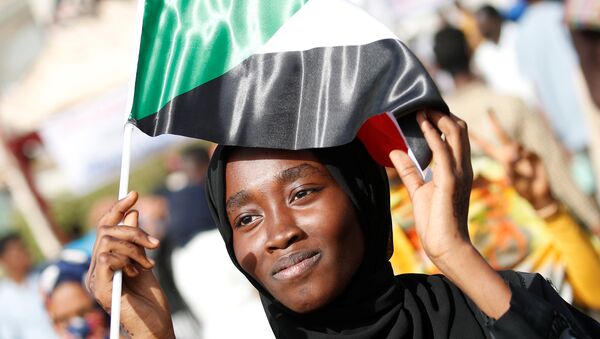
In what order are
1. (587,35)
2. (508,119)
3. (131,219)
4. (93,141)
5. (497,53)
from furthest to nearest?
(93,141), (497,53), (508,119), (587,35), (131,219)

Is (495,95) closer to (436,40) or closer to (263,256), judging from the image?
(436,40)

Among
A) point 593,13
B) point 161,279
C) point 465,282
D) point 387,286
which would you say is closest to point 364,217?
point 387,286

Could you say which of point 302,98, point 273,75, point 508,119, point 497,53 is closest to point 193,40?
point 273,75

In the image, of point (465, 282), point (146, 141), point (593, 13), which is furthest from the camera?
point (146, 141)

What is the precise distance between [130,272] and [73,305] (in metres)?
2.25

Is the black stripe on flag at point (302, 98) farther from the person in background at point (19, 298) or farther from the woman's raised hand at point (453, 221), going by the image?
the person in background at point (19, 298)

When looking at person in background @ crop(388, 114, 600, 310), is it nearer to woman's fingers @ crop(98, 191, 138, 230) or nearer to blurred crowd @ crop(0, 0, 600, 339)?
blurred crowd @ crop(0, 0, 600, 339)

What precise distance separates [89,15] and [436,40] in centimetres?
604

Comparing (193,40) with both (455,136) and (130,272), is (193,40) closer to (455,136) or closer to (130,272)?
(130,272)

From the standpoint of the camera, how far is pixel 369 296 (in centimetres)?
245

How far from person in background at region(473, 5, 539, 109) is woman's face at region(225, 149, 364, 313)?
556cm

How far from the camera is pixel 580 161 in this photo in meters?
7.00

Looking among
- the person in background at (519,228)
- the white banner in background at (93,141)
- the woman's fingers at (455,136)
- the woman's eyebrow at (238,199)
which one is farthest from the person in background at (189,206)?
the woman's fingers at (455,136)

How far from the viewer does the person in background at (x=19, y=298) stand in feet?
24.0
